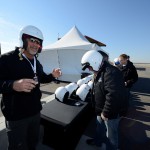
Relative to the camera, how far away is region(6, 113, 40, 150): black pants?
2.02m

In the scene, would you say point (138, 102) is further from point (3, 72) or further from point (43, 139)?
point (3, 72)

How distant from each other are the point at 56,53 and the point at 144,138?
9240mm

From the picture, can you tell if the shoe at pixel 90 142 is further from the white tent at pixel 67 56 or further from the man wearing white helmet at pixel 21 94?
the white tent at pixel 67 56

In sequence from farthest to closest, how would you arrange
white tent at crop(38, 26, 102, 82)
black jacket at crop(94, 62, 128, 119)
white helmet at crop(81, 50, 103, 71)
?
white tent at crop(38, 26, 102, 82)
white helmet at crop(81, 50, 103, 71)
black jacket at crop(94, 62, 128, 119)

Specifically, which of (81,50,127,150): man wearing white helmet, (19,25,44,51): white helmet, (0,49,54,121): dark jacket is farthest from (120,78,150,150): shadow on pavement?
(19,25,44,51): white helmet

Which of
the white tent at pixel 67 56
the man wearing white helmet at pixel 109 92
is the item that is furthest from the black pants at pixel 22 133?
the white tent at pixel 67 56

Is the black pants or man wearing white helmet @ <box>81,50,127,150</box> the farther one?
man wearing white helmet @ <box>81,50,127,150</box>

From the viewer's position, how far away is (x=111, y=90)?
212 centimetres

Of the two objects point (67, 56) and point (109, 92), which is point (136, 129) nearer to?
point (109, 92)

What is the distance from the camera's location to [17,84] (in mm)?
1644

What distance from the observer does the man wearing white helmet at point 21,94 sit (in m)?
1.92

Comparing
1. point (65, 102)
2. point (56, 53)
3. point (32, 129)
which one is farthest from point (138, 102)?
point (56, 53)

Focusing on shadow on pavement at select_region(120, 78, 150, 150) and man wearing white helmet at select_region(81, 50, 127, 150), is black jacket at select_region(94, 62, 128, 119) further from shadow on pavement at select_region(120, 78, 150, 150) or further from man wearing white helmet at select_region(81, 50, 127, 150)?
shadow on pavement at select_region(120, 78, 150, 150)

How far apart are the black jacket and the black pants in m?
1.10
